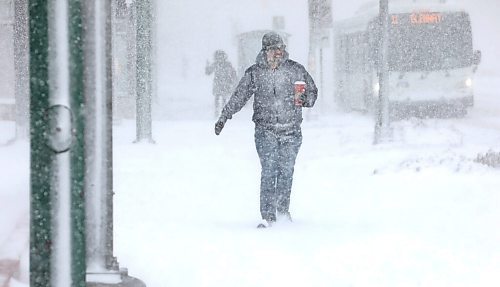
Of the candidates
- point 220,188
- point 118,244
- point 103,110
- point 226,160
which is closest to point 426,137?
point 226,160

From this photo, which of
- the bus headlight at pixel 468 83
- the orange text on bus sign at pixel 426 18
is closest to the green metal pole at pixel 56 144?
the orange text on bus sign at pixel 426 18

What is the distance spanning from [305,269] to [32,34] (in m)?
3.93

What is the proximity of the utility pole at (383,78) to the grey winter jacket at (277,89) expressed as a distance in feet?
24.6

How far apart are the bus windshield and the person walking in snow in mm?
14404

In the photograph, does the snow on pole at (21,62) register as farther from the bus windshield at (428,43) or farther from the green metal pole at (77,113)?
the green metal pole at (77,113)

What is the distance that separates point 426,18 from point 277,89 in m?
15.1

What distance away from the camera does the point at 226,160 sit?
13.1 metres

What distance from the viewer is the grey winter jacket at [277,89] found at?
7.01 meters

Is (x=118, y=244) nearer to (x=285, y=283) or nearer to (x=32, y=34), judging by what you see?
(x=285, y=283)

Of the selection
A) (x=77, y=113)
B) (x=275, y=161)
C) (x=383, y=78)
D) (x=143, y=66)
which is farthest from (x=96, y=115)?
(x=143, y=66)

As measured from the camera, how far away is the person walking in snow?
23.0ft

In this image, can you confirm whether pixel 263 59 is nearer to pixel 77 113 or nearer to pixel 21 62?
pixel 77 113

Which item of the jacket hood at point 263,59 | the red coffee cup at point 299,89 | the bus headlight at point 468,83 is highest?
the bus headlight at point 468,83

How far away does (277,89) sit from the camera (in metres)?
7.00
